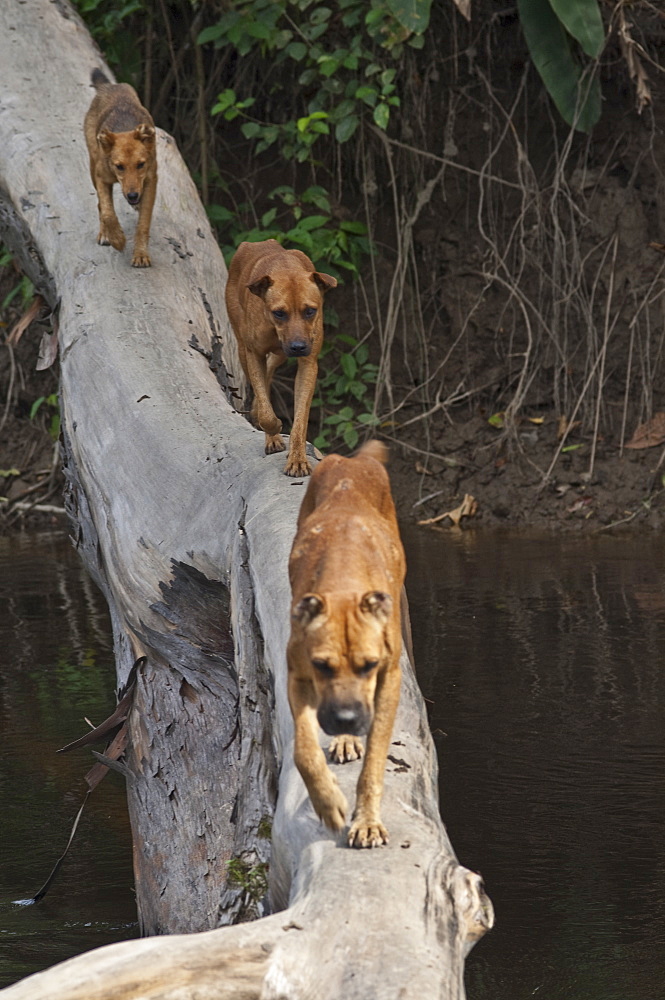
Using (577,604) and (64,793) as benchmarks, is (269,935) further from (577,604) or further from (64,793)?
(577,604)

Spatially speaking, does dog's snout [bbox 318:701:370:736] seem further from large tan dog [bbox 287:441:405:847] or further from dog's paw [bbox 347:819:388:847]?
dog's paw [bbox 347:819:388:847]

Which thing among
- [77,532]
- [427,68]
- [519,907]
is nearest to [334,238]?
[427,68]

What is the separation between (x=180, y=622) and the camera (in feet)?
15.2

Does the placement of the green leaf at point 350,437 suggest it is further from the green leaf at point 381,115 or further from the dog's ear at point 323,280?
the dog's ear at point 323,280

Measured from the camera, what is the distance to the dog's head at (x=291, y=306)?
4426 mm

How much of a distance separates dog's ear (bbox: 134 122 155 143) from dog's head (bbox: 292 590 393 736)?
12.8ft

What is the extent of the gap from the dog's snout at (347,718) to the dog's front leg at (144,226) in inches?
161

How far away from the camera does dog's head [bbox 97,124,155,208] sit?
5949 mm

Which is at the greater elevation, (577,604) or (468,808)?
(468,808)

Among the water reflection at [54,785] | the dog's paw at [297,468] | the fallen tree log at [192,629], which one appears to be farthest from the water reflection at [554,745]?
the dog's paw at [297,468]

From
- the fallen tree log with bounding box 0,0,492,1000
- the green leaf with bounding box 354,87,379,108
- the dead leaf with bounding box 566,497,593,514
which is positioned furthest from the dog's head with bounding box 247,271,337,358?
the dead leaf with bounding box 566,497,593,514

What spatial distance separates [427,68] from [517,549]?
402 centimetres

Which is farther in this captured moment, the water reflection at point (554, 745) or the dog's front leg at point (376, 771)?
the water reflection at point (554, 745)

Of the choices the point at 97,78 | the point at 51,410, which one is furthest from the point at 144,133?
the point at 51,410
